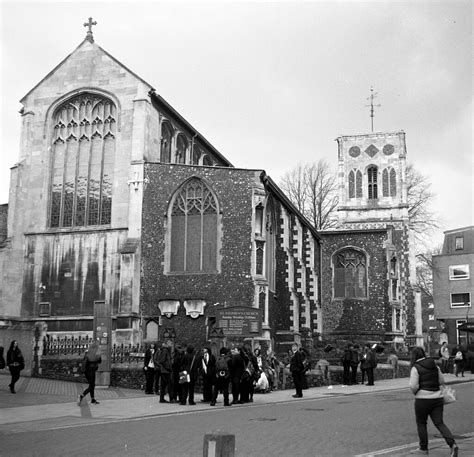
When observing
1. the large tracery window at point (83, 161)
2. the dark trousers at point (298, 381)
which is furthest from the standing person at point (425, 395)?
the large tracery window at point (83, 161)

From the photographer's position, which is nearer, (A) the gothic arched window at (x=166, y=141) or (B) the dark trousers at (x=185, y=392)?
(B) the dark trousers at (x=185, y=392)

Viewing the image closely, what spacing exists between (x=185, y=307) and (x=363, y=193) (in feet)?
108

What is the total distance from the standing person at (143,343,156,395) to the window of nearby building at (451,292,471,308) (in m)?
43.2

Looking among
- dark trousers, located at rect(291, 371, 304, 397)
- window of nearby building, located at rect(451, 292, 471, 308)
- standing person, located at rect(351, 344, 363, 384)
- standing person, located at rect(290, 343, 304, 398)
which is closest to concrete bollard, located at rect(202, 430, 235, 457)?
dark trousers, located at rect(291, 371, 304, 397)

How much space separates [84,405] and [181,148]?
21694 mm

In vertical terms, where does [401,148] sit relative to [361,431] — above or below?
above

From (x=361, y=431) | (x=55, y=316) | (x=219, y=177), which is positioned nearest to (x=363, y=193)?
Result: (x=219, y=177)

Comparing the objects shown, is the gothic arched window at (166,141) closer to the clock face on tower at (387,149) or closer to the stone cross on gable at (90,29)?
the stone cross on gable at (90,29)

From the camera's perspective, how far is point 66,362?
24.5 meters

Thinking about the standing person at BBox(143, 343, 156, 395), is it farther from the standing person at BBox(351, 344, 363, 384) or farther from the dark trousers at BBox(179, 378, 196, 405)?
the standing person at BBox(351, 344, 363, 384)

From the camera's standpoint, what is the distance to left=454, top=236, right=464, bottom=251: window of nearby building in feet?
204

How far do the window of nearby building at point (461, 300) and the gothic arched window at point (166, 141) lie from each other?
111 ft

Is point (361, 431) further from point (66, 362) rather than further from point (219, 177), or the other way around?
point (219, 177)

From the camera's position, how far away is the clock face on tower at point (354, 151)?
61.8 metres
